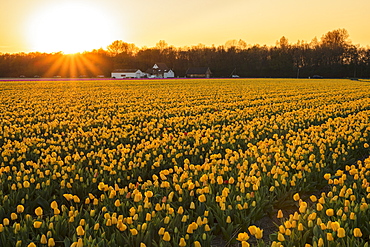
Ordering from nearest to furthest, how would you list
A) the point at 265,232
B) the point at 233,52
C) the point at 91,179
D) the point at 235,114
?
1. the point at 265,232
2. the point at 91,179
3. the point at 235,114
4. the point at 233,52

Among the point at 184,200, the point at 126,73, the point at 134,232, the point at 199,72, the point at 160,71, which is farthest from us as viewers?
the point at 160,71

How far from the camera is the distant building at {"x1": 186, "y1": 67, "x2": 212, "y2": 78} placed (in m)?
99.8

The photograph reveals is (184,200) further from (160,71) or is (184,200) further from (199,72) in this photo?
(160,71)

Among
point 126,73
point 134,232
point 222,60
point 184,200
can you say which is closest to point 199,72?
point 222,60

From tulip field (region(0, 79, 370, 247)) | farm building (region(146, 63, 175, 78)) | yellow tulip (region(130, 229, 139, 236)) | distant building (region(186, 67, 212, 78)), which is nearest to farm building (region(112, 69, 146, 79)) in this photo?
farm building (region(146, 63, 175, 78))

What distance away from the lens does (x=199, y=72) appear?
100 meters

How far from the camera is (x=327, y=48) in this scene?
322 ft

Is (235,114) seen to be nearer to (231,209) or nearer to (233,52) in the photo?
(231,209)

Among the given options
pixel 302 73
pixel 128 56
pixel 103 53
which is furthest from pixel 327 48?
pixel 103 53

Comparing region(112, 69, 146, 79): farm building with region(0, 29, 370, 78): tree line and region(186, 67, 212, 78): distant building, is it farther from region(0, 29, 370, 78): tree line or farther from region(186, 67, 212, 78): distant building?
region(186, 67, 212, 78): distant building

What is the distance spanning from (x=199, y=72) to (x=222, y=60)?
11008 mm

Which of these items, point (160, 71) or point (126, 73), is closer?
point (126, 73)

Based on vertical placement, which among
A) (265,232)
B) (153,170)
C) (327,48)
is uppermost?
(327,48)

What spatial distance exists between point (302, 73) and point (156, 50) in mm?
48588
